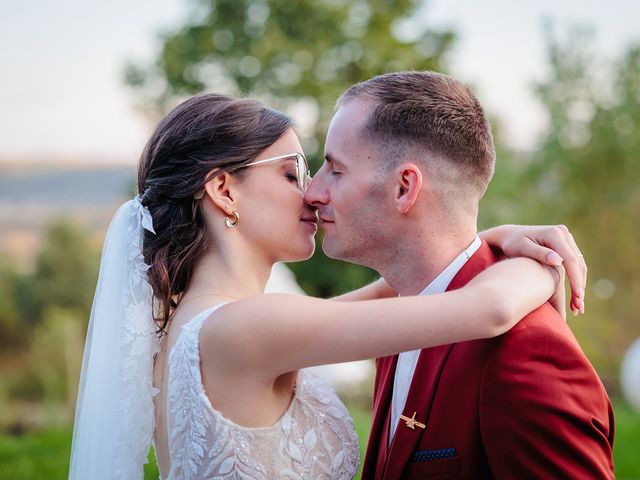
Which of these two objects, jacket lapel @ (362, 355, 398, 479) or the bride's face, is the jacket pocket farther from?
the bride's face

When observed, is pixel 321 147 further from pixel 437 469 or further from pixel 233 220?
pixel 437 469

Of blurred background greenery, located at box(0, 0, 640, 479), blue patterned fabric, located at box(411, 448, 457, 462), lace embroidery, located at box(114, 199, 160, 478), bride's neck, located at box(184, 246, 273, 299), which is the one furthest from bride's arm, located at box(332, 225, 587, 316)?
blurred background greenery, located at box(0, 0, 640, 479)

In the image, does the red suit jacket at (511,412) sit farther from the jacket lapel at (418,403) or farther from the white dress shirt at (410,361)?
the white dress shirt at (410,361)

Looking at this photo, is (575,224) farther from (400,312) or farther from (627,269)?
(400,312)

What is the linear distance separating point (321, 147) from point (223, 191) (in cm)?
1659

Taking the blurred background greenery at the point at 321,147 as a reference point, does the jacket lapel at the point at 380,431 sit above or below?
above

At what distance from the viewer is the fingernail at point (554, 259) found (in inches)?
123

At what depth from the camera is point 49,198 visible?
21.2 meters

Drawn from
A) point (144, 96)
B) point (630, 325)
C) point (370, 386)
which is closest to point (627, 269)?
point (630, 325)

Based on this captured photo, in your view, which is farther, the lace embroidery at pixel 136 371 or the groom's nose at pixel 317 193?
the groom's nose at pixel 317 193

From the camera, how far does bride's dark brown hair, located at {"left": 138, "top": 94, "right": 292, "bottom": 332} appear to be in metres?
3.46

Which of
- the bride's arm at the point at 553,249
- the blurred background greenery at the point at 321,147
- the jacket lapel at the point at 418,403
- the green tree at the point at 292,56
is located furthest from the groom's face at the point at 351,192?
the green tree at the point at 292,56

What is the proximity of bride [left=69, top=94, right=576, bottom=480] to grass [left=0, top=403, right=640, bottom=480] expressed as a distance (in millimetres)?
3887

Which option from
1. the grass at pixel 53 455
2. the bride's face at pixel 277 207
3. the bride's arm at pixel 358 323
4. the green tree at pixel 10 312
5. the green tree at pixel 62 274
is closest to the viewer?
the bride's arm at pixel 358 323
